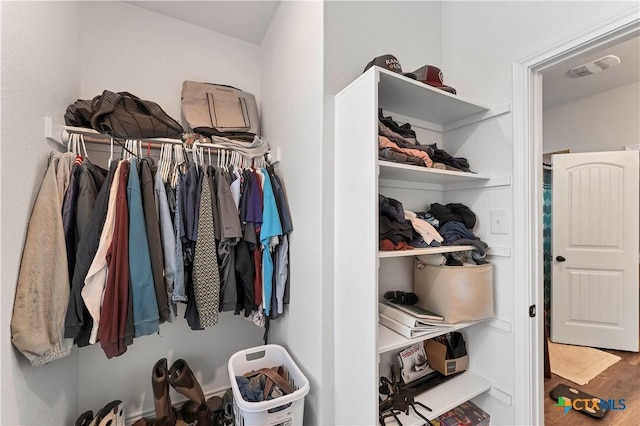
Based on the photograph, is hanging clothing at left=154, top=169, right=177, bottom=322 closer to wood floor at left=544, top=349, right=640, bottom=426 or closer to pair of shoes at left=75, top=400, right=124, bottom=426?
pair of shoes at left=75, top=400, right=124, bottom=426

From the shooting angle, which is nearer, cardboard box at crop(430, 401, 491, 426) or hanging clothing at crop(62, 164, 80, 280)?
hanging clothing at crop(62, 164, 80, 280)

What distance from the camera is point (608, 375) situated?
2.24 metres

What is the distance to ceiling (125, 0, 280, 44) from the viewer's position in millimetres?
1693

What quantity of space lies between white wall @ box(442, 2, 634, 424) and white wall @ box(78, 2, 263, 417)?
145cm

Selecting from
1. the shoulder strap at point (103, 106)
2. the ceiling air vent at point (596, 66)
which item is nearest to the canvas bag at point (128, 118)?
the shoulder strap at point (103, 106)

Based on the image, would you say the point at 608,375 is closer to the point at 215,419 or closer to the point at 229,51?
the point at 215,419

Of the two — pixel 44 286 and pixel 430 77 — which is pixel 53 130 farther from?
pixel 430 77

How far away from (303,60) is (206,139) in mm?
732

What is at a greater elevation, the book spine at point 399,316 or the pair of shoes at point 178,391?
the book spine at point 399,316

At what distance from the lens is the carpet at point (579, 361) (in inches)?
88.6

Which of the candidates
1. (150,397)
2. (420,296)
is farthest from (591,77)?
(150,397)

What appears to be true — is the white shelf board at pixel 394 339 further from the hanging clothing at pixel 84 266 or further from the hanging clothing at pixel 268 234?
the hanging clothing at pixel 84 266

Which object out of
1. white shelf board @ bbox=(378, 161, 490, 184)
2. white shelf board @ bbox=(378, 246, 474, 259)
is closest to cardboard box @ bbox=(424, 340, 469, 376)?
white shelf board @ bbox=(378, 246, 474, 259)

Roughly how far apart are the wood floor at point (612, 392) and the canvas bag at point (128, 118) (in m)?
3.01
